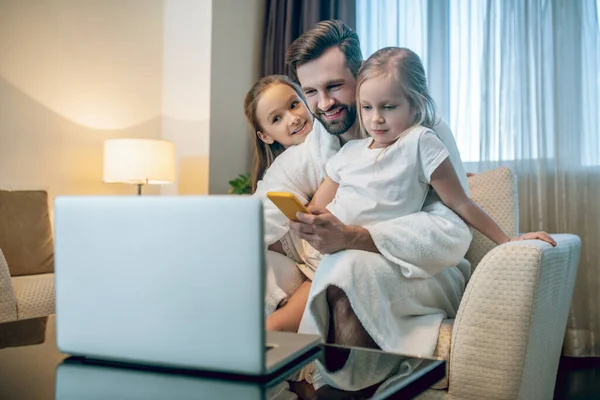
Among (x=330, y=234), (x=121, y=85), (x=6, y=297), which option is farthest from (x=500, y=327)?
(x=121, y=85)

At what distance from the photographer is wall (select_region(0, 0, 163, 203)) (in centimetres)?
335

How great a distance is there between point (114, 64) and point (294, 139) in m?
2.37

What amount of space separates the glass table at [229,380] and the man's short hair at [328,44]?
916 millimetres

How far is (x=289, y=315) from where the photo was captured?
1536 mm

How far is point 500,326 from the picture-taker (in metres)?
1.26

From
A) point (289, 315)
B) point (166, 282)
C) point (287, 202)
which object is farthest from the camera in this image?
point (289, 315)

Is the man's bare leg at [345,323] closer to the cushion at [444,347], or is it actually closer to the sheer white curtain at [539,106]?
the cushion at [444,347]

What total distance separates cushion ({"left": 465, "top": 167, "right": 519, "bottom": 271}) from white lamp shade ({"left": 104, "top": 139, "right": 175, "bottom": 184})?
2074mm

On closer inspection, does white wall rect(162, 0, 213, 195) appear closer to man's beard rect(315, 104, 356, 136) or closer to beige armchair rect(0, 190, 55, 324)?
beige armchair rect(0, 190, 55, 324)

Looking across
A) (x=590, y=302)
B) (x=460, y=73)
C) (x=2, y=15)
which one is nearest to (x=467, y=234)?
(x=590, y=302)

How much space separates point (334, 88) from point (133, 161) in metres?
1.96

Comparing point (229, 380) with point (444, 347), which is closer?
point (229, 380)

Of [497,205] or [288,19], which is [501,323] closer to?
[497,205]

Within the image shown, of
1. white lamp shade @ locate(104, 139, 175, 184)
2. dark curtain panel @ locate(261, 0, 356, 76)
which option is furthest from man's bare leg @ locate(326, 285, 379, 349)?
dark curtain panel @ locate(261, 0, 356, 76)
